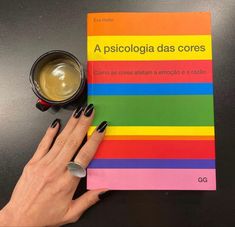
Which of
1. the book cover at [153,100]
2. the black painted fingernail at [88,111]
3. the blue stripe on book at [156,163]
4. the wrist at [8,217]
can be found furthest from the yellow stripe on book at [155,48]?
the wrist at [8,217]

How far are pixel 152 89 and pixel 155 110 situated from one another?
5 cm

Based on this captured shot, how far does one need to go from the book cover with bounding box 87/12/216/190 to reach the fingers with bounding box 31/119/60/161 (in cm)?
9

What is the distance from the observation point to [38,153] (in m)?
0.64

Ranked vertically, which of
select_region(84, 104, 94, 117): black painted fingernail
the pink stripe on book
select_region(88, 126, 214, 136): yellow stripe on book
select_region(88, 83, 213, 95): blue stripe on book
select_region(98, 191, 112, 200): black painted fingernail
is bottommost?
select_region(98, 191, 112, 200): black painted fingernail

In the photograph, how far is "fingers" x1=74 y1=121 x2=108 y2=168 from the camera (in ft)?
2.04

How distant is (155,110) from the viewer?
63cm

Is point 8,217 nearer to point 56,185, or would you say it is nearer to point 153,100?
point 56,185

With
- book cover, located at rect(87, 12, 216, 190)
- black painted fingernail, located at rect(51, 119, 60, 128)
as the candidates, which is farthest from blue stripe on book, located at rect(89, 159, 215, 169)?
black painted fingernail, located at rect(51, 119, 60, 128)

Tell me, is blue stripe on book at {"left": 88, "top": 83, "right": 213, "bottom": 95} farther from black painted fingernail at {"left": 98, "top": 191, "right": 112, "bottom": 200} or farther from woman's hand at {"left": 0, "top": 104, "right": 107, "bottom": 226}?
black painted fingernail at {"left": 98, "top": 191, "right": 112, "bottom": 200}

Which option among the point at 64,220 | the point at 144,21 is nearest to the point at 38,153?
the point at 64,220

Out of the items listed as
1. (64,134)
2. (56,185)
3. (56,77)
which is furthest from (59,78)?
(56,185)

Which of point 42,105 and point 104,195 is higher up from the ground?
point 42,105

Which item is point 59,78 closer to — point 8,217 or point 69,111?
point 69,111

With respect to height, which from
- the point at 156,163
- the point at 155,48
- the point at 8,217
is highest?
the point at 155,48
